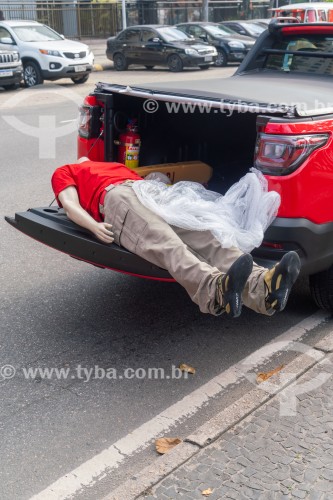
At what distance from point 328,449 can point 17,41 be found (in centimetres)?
1801

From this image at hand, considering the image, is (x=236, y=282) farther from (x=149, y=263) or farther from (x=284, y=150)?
(x=284, y=150)

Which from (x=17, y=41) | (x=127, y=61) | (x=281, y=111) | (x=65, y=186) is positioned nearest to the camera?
(x=281, y=111)

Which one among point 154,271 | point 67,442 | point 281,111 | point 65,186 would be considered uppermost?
point 281,111

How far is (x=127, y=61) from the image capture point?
84.2 ft

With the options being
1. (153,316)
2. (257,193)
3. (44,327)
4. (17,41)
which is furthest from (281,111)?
(17,41)

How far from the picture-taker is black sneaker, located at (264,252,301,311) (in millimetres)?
3607

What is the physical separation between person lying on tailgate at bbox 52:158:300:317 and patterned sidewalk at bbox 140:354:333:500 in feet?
1.88

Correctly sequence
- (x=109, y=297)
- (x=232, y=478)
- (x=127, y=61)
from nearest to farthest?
1. (x=232, y=478)
2. (x=109, y=297)
3. (x=127, y=61)

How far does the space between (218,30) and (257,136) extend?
2484 centimetres

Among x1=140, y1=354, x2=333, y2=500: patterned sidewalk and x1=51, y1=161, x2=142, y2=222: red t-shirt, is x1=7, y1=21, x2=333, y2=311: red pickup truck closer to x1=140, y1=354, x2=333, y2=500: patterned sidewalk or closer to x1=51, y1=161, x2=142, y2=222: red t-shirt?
x1=51, y1=161, x2=142, y2=222: red t-shirt

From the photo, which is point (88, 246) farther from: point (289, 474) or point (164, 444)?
point (289, 474)

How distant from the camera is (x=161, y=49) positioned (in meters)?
24.5

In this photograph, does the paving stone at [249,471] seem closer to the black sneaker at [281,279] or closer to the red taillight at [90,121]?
the black sneaker at [281,279]

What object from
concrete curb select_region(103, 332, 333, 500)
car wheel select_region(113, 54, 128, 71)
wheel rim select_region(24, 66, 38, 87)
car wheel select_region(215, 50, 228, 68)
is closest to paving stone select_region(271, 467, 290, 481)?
concrete curb select_region(103, 332, 333, 500)
